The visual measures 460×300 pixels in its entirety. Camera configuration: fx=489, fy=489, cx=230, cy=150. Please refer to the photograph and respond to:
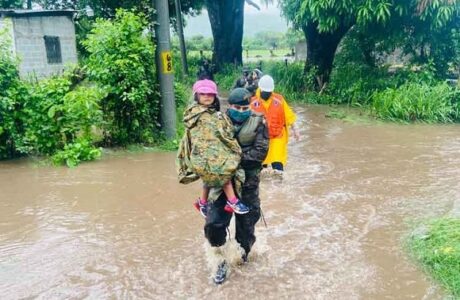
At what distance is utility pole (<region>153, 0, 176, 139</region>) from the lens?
8688 mm

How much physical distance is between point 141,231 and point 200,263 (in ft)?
3.57

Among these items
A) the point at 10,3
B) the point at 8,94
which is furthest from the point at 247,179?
the point at 10,3

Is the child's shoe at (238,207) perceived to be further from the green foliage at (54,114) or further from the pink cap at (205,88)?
the green foliage at (54,114)

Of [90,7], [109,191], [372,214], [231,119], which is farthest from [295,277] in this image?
[90,7]

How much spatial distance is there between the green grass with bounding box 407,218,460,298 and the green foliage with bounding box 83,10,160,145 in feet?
17.2

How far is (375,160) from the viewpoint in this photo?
8.09 meters

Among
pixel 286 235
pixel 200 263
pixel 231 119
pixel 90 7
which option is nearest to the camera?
pixel 231 119

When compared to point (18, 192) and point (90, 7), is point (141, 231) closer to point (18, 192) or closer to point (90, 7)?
point (18, 192)

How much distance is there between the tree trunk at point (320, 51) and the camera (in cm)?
1599

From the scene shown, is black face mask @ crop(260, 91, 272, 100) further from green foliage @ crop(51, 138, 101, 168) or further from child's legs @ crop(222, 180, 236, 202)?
green foliage @ crop(51, 138, 101, 168)

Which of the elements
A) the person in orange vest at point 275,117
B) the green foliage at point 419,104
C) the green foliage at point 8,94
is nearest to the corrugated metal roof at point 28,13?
the green foliage at point 8,94

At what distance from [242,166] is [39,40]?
49.6 feet

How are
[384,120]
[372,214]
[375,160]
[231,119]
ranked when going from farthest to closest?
1. [384,120]
2. [375,160]
3. [372,214]
4. [231,119]

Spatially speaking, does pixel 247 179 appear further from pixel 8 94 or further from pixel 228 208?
pixel 8 94
